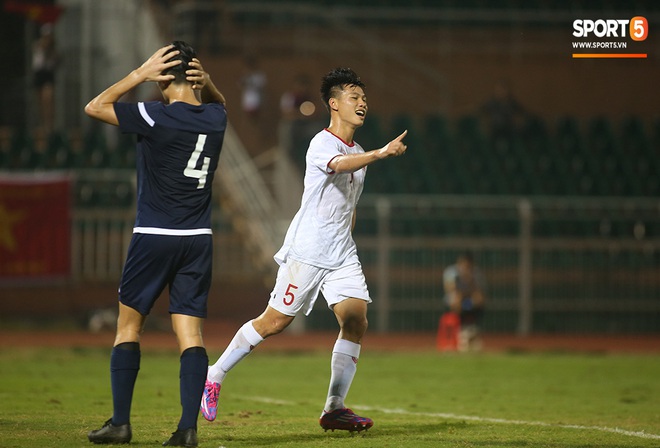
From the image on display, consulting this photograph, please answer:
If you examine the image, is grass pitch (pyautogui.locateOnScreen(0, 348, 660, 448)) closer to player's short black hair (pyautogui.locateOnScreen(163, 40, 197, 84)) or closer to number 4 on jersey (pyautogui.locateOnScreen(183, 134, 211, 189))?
number 4 on jersey (pyautogui.locateOnScreen(183, 134, 211, 189))

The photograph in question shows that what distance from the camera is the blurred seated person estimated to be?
61.2 feet

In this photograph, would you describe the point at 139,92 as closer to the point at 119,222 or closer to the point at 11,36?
the point at 11,36

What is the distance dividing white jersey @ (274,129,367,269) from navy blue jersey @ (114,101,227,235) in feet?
3.76

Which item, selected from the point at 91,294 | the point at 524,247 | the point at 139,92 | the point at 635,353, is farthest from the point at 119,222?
the point at 635,353

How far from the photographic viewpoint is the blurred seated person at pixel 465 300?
18656 millimetres

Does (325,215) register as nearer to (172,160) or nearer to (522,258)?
(172,160)

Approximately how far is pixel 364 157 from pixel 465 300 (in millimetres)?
11586

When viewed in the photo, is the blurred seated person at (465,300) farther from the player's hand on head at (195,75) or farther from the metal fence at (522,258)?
the player's hand on head at (195,75)

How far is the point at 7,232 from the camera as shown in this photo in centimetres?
1964

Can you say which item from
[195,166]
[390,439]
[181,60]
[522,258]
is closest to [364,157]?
[195,166]

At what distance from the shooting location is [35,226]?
19.8 metres

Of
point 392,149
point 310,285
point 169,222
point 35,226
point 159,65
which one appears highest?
point 159,65

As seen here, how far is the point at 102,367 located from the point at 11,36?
44.8ft

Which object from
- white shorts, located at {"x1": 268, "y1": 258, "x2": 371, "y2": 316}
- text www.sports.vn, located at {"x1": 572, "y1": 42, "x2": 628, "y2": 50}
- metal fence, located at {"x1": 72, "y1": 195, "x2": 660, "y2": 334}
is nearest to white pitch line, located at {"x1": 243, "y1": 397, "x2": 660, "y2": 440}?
white shorts, located at {"x1": 268, "y1": 258, "x2": 371, "y2": 316}
